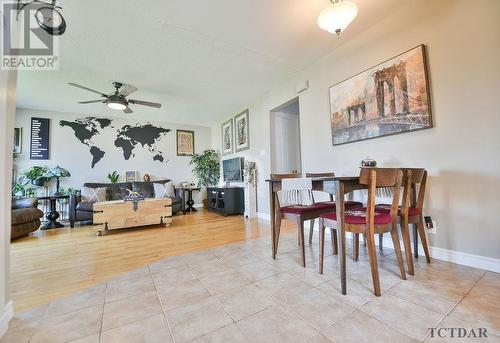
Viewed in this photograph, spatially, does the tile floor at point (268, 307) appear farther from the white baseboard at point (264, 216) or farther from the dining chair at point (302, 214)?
the white baseboard at point (264, 216)

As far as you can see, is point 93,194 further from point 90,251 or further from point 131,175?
point 90,251

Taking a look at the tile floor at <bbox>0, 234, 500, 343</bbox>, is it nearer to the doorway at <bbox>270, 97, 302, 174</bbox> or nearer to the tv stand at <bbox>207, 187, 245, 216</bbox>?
the doorway at <bbox>270, 97, 302, 174</bbox>

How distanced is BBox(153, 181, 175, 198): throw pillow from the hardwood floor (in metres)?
1.25

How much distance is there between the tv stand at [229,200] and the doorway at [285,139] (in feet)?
3.60

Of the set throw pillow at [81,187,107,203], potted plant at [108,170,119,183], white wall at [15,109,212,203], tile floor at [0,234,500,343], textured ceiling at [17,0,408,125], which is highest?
textured ceiling at [17,0,408,125]

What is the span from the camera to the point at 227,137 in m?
5.79

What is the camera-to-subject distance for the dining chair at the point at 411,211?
162 centimetres

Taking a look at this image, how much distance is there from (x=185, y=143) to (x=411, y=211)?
5761mm

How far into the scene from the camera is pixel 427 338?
990 millimetres

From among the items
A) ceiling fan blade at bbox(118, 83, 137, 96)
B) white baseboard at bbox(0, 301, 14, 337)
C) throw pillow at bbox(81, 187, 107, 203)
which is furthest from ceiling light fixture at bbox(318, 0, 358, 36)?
throw pillow at bbox(81, 187, 107, 203)

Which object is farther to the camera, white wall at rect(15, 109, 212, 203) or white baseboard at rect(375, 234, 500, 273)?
white wall at rect(15, 109, 212, 203)

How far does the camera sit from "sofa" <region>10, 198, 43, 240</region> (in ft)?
9.97

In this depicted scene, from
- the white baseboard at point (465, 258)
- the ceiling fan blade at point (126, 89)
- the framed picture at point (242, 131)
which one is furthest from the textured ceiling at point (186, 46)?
the white baseboard at point (465, 258)

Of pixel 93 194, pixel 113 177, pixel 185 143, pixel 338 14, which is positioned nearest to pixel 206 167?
pixel 185 143
